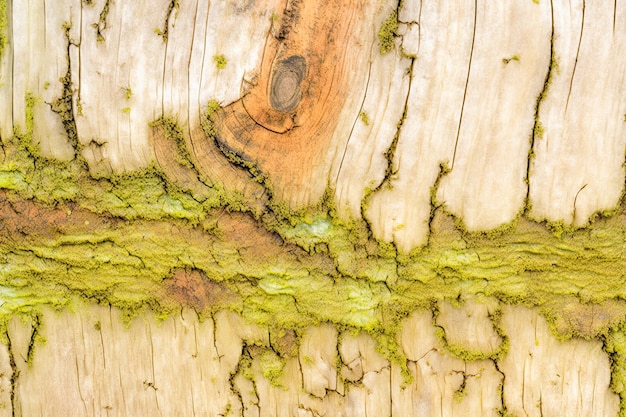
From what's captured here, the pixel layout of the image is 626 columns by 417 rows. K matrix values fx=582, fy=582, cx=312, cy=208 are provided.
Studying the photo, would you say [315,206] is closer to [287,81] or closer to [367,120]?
[367,120]

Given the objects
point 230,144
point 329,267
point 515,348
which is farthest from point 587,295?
point 230,144

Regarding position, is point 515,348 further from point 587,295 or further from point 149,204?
point 149,204

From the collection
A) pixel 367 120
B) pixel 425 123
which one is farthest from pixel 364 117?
pixel 425 123

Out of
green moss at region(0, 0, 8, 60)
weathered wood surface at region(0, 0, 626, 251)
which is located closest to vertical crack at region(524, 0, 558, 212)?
weathered wood surface at region(0, 0, 626, 251)

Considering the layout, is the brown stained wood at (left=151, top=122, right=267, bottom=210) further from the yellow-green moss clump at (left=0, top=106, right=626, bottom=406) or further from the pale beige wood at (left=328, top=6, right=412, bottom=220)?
the pale beige wood at (left=328, top=6, right=412, bottom=220)

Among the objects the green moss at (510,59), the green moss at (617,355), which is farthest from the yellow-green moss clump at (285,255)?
the green moss at (510,59)

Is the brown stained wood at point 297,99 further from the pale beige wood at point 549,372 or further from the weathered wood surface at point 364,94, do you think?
the pale beige wood at point 549,372

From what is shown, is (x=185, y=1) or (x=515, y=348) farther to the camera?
(x=515, y=348)
